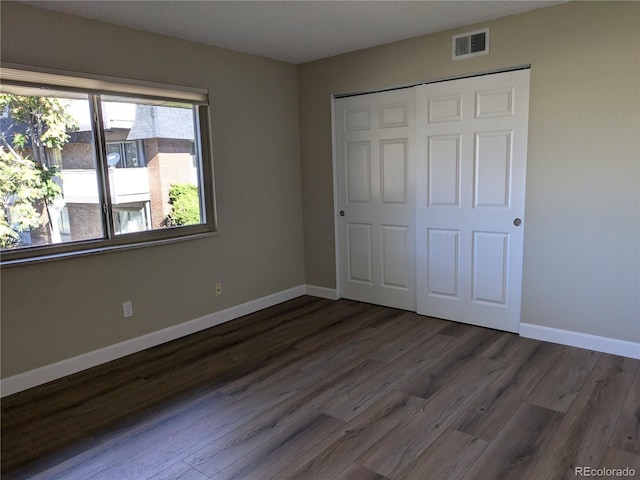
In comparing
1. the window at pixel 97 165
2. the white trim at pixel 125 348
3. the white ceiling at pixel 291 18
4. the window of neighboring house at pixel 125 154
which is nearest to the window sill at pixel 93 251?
the window at pixel 97 165

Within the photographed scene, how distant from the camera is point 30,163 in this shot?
284cm

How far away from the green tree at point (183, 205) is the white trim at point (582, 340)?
289 centimetres

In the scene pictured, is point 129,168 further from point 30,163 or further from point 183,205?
point 30,163

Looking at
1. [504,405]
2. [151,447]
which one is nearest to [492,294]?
[504,405]

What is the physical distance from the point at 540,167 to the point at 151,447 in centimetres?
315

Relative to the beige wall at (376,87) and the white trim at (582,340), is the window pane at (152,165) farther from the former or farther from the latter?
the white trim at (582,340)

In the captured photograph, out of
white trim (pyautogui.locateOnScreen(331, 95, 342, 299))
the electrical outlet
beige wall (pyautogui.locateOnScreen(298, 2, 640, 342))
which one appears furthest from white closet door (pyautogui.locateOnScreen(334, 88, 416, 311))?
the electrical outlet

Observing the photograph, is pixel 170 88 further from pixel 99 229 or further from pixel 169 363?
pixel 169 363

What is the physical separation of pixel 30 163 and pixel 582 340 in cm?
402

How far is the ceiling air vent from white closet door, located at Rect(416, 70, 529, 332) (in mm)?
192

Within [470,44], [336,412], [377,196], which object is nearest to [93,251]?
[336,412]

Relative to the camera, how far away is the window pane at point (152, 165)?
330cm

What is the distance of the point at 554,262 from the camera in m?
3.31

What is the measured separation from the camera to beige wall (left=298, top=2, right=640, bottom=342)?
2.94m
